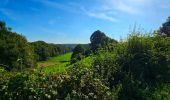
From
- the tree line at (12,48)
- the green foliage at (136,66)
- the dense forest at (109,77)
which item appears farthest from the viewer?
the tree line at (12,48)

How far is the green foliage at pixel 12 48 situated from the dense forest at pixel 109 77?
1497 inches

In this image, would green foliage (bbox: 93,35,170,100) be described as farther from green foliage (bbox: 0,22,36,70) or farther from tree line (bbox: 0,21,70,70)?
green foliage (bbox: 0,22,36,70)

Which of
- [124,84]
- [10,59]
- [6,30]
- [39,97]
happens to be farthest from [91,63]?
[6,30]

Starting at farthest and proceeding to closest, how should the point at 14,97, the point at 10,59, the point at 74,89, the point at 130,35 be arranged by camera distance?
the point at 10,59 < the point at 130,35 < the point at 74,89 < the point at 14,97

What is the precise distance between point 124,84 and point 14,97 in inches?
148

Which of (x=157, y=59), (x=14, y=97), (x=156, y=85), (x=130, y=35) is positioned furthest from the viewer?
(x=130, y=35)

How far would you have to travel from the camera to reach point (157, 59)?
10.5 m

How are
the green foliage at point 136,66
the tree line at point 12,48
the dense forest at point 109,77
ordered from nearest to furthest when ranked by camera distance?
the dense forest at point 109,77, the green foliage at point 136,66, the tree line at point 12,48

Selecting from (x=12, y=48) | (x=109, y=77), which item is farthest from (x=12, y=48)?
(x=109, y=77)

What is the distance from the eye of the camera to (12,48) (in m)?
50.7

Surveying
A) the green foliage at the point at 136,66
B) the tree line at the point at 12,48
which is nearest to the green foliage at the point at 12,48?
the tree line at the point at 12,48

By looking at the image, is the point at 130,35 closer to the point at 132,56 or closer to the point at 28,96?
the point at 132,56

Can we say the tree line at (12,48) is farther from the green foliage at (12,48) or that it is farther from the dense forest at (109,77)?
the dense forest at (109,77)

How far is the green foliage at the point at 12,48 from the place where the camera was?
1952 inches
